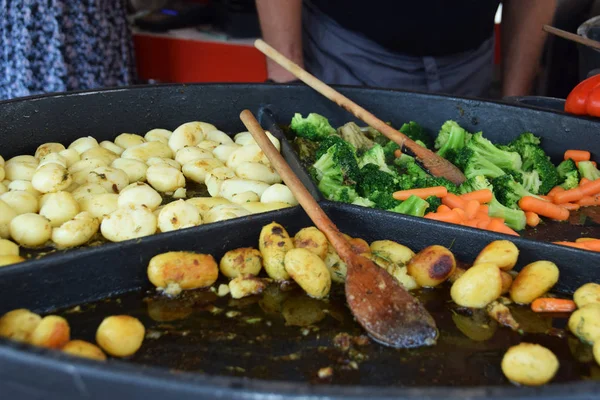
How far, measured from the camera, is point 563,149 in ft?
10.3

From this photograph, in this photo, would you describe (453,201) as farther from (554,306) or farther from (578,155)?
(578,155)

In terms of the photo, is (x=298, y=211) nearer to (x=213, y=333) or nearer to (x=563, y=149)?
(x=213, y=333)

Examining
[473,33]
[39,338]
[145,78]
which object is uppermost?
[473,33]

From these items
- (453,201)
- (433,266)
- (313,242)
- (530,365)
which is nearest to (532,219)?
(453,201)

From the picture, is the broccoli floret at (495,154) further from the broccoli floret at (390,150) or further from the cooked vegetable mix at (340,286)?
the cooked vegetable mix at (340,286)

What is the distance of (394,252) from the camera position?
2.17 metres

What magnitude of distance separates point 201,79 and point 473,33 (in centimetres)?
309

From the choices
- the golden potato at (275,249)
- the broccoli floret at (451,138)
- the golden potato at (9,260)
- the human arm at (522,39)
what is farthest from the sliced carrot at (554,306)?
the human arm at (522,39)

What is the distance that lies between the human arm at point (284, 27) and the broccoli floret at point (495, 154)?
141cm

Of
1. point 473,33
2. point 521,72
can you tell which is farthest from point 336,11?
point 521,72

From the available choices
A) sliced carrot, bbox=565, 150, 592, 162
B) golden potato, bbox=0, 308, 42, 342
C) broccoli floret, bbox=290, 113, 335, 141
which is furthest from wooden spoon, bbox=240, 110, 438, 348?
sliced carrot, bbox=565, 150, 592, 162

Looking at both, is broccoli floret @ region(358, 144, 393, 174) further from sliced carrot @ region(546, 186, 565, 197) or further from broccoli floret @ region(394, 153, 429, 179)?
sliced carrot @ region(546, 186, 565, 197)

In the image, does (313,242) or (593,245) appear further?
(593,245)

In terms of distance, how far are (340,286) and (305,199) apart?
32 centimetres
